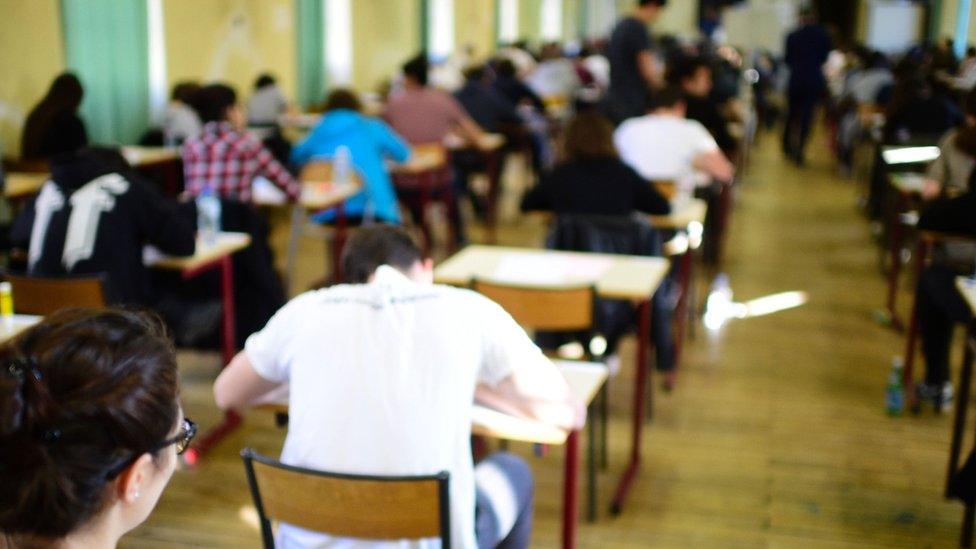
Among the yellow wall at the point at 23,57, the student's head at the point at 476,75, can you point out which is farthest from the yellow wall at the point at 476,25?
the yellow wall at the point at 23,57

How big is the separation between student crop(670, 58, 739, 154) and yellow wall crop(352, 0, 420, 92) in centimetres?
501

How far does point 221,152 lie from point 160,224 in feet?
4.06

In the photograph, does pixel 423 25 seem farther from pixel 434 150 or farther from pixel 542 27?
pixel 542 27

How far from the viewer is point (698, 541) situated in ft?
10.4

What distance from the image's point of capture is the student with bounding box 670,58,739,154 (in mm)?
6312

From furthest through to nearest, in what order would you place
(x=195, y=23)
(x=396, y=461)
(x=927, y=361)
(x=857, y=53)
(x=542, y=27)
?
1. (x=542, y=27)
2. (x=857, y=53)
3. (x=195, y=23)
4. (x=927, y=361)
5. (x=396, y=461)

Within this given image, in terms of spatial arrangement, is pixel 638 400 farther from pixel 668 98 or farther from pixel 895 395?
pixel 668 98

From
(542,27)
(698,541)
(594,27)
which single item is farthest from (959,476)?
(594,27)

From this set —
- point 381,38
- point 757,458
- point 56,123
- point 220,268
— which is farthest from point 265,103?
point 757,458

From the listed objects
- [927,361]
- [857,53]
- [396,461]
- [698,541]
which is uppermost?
[857,53]

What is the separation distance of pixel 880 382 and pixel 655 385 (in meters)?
1.03

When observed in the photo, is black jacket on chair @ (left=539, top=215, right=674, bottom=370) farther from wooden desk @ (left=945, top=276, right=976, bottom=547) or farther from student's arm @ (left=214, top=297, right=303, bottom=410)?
student's arm @ (left=214, top=297, right=303, bottom=410)

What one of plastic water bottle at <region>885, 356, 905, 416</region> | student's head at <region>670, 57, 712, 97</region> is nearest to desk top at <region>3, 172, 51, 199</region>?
student's head at <region>670, 57, 712, 97</region>

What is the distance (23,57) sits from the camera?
621 centimetres
